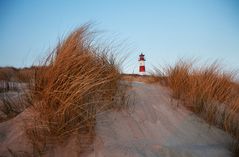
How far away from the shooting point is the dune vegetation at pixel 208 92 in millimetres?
3621

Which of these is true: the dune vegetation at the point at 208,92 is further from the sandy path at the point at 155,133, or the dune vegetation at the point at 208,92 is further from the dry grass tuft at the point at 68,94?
the dry grass tuft at the point at 68,94

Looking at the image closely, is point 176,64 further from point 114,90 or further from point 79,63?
point 79,63

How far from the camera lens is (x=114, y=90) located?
3285 millimetres

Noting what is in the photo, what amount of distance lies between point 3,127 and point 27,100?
377 millimetres

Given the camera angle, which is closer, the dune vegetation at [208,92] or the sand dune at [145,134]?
the sand dune at [145,134]

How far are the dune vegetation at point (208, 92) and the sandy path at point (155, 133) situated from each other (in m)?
0.17

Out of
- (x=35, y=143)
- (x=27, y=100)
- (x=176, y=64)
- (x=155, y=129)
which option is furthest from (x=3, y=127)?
(x=176, y=64)

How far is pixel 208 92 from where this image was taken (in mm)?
A: 4016

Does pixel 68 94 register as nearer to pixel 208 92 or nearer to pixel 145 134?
pixel 145 134

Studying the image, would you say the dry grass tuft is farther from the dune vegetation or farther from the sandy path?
the dune vegetation

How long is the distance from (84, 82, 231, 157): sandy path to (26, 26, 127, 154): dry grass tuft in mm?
180

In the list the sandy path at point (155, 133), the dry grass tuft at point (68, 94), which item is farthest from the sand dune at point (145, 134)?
the dry grass tuft at point (68, 94)

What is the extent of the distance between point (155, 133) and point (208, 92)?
146 cm

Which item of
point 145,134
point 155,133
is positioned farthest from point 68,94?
point 155,133
